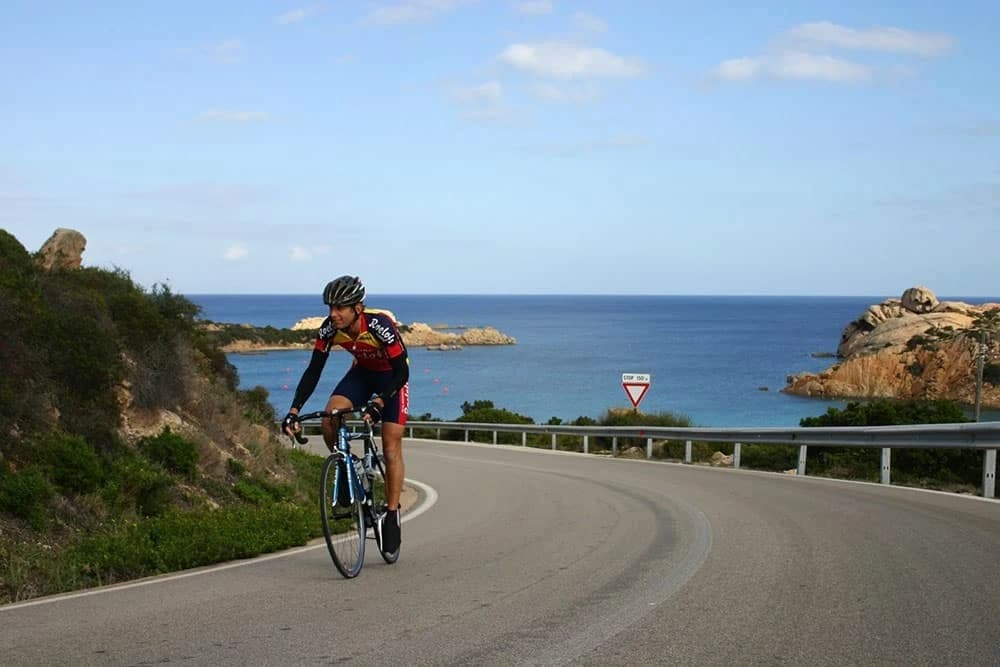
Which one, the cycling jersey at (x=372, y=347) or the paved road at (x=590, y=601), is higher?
the cycling jersey at (x=372, y=347)

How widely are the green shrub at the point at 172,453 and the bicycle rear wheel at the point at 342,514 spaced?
4.56 meters

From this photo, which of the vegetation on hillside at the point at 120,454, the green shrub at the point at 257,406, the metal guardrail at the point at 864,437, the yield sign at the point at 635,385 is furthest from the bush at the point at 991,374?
the green shrub at the point at 257,406

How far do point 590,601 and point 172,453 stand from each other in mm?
6715

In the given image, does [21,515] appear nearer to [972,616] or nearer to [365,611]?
[365,611]

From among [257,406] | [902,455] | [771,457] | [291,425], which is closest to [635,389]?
[771,457]

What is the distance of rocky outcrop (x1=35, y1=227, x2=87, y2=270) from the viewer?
1668cm

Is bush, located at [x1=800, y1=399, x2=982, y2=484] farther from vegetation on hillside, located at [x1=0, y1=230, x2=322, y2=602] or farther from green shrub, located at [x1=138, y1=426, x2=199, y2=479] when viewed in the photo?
green shrub, located at [x1=138, y1=426, x2=199, y2=479]

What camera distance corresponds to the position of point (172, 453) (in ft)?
39.1

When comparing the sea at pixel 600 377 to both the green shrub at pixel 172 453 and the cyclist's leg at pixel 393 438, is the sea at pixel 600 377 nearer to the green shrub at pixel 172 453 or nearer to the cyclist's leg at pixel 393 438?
the green shrub at pixel 172 453

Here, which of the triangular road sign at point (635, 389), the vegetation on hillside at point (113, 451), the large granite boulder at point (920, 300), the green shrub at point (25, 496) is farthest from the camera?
the large granite boulder at point (920, 300)

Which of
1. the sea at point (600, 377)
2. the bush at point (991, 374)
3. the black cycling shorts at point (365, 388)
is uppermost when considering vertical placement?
the black cycling shorts at point (365, 388)

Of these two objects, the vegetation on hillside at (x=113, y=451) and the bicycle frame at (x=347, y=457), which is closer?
the bicycle frame at (x=347, y=457)

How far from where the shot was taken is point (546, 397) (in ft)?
299

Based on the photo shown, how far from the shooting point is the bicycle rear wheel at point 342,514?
25.0 ft
